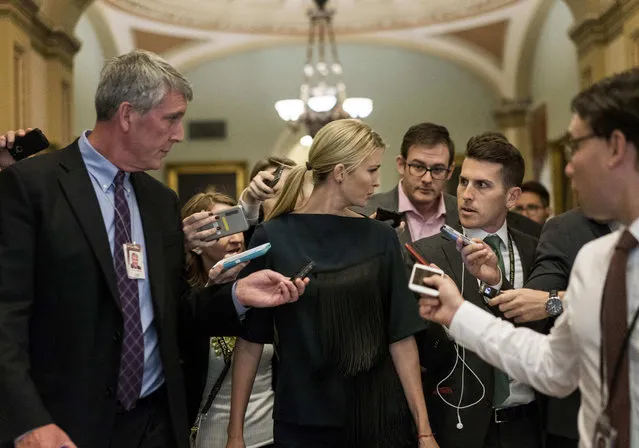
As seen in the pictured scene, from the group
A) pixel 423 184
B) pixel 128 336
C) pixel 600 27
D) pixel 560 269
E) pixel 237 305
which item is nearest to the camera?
pixel 128 336

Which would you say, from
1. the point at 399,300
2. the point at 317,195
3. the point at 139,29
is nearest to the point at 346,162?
the point at 317,195

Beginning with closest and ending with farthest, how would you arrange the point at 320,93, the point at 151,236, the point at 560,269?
the point at 151,236 → the point at 560,269 → the point at 320,93

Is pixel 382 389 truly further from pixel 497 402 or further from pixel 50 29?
pixel 50 29

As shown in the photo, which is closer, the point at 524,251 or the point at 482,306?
the point at 482,306

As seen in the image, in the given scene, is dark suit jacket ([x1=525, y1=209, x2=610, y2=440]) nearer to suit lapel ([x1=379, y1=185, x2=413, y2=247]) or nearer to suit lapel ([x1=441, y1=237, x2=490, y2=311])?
suit lapel ([x1=441, y1=237, x2=490, y2=311])

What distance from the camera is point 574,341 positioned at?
186cm

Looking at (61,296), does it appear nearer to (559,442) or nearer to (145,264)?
(145,264)

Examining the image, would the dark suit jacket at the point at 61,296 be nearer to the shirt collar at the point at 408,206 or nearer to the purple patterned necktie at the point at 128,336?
the purple patterned necktie at the point at 128,336

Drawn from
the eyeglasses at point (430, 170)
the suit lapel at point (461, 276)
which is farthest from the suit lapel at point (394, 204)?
A: the suit lapel at point (461, 276)

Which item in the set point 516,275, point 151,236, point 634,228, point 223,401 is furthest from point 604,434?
point 223,401

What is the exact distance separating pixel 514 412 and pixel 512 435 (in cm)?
8

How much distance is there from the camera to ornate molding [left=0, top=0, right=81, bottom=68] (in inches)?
283

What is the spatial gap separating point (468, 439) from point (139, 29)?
11295 millimetres

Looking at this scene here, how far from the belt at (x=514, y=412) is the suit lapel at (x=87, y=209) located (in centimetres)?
148
